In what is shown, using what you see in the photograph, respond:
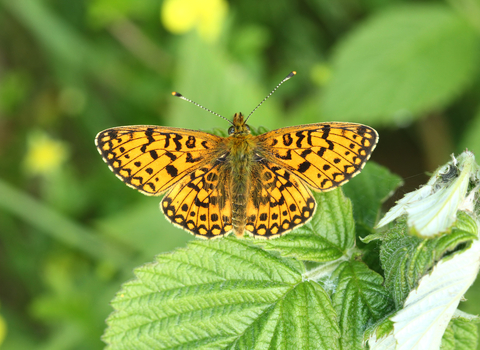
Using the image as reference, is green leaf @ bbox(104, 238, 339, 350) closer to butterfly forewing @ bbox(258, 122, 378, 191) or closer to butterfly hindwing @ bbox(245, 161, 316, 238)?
butterfly hindwing @ bbox(245, 161, 316, 238)

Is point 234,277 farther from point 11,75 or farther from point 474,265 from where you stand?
point 11,75

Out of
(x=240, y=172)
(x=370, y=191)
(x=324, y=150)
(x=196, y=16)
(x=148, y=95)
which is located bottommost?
(x=370, y=191)

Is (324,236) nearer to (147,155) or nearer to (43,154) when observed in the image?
(147,155)

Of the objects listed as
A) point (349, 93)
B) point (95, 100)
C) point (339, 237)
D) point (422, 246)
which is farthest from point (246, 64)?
point (422, 246)

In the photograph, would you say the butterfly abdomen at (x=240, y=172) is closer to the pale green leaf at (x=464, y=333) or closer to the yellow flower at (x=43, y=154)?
the pale green leaf at (x=464, y=333)

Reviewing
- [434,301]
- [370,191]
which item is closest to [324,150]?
[370,191]

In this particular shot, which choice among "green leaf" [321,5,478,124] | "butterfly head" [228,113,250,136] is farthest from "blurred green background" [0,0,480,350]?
"butterfly head" [228,113,250,136]
